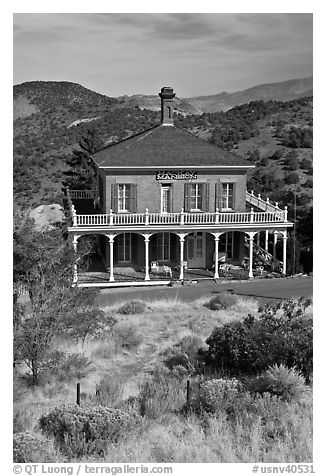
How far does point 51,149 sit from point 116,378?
4010 cm

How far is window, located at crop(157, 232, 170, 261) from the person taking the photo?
92.0ft

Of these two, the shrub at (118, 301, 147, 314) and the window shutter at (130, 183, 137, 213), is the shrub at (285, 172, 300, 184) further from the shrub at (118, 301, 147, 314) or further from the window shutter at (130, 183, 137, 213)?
the shrub at (118, 301, 147, 314)

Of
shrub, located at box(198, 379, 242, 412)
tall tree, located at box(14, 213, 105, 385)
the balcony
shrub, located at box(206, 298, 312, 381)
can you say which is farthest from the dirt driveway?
shrub, located at box(198, 379, 242, 412)

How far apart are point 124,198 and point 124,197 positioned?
4 cm

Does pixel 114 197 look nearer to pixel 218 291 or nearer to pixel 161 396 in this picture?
pixel 218 291

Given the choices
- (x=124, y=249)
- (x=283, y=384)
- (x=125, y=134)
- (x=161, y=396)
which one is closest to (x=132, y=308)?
(x=161, y=396)

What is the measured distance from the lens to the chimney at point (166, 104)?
26.8 metres

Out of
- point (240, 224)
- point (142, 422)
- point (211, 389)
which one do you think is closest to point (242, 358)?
point (211, 389)

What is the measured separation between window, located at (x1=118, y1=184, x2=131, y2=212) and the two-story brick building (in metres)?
0.04

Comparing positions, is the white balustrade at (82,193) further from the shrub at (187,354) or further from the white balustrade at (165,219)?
the shrub at (187,354)

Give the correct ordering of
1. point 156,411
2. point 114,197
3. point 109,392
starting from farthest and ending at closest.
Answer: point 114,197 < point 109,392 < point 156,411

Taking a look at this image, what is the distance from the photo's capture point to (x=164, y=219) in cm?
2708
